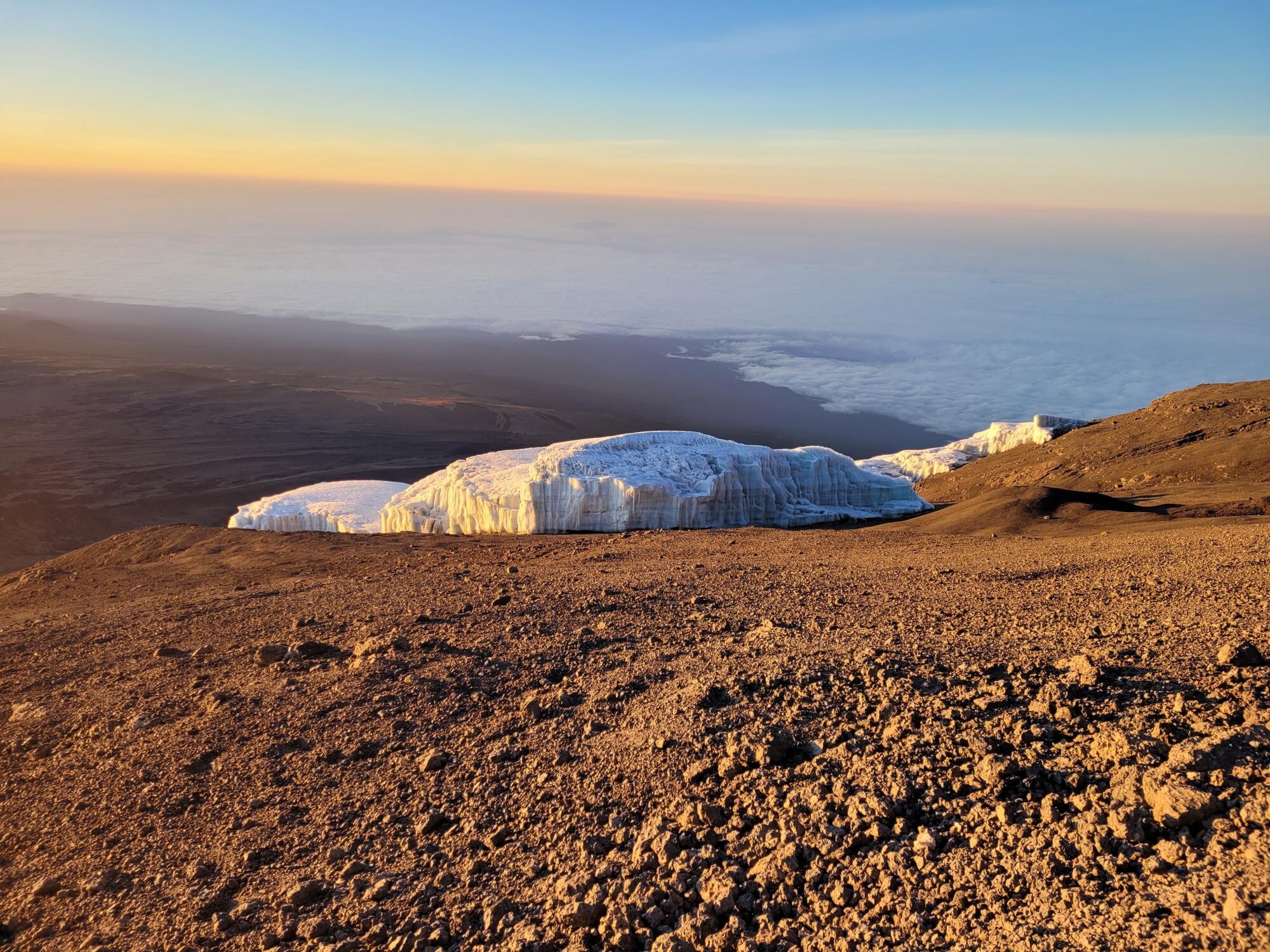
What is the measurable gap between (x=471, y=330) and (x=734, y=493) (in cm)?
7954

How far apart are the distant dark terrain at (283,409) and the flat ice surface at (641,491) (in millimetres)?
19749

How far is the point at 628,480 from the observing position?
20.0m

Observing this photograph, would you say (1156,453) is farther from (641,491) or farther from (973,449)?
(641,491)

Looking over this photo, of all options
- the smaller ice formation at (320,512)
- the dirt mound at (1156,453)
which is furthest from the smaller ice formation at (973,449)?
the smaller ice formation at (320,512)

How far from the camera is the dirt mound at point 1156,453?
18859mm

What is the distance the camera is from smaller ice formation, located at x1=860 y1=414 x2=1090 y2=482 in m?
27.9

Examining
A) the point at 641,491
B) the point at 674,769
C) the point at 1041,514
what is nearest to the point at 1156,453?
the point at 1041,514

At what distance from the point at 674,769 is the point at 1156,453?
20442mm

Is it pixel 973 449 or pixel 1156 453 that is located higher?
pixel 1156 453

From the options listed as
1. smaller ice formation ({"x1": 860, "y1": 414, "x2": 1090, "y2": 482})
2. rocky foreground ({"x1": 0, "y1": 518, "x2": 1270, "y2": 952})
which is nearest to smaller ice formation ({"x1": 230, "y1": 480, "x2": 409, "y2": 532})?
rocky foreground ({"x1": 0, "y1": 518, "x2": 1270, "y2": 952})

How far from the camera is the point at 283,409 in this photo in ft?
174

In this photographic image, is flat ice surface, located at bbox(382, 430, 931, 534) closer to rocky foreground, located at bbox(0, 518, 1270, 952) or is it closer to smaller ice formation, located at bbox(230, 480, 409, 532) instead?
smaller ice formation, located at bbox(230, 480, 409, 532)

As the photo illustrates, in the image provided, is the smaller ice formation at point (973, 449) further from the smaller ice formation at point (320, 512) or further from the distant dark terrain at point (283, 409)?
the distant dark terrain at point (283, 409)

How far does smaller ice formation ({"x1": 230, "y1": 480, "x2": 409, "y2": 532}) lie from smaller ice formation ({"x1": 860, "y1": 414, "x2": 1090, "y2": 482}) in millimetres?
15774
